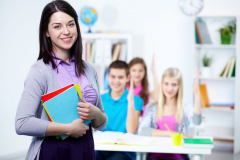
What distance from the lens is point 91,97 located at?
1068mm

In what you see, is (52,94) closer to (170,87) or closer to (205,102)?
(170,87)

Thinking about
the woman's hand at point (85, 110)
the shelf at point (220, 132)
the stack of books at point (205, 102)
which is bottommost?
the shelf at point (220, 132)

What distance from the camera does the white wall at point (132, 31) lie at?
11.9 ft

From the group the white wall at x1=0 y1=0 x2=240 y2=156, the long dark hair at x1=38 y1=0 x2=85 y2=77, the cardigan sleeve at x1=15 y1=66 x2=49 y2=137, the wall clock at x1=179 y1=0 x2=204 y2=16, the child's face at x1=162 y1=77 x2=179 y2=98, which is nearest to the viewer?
the cardigan sleeve at x1=15 y1=66 x2=49 y2=137

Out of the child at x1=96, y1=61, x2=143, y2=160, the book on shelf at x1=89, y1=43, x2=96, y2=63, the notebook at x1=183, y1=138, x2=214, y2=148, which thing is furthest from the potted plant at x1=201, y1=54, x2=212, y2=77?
the notebook at x1=183, y1=138, x2=214, y2=148

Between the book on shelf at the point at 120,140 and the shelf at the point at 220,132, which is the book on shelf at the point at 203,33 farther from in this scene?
the book on shelf at the point at 120,140

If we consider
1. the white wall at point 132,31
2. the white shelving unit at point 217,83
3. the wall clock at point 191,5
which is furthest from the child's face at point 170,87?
the white wall at point 132,31

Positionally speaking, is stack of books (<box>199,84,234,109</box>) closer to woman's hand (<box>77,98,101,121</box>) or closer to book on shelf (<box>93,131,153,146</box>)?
book on shelf (<box>93,131,153,146</box>)

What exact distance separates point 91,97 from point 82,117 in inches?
4.1

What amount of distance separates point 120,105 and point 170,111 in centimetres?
43

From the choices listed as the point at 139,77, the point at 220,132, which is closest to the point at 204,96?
the point at 220,132

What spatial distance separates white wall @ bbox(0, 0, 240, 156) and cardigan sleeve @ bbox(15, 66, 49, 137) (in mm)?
2822

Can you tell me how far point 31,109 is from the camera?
0.93m

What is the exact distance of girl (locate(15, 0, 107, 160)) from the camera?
932 millimetres
